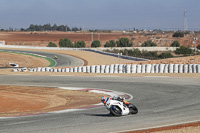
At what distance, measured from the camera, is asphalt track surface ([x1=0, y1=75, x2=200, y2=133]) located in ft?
38.9

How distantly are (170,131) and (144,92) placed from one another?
9944 mm

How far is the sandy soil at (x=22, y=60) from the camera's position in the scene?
178ft

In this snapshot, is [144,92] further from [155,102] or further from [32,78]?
[32,78]

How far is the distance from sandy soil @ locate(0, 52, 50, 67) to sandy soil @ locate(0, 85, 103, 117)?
29468 millimetres

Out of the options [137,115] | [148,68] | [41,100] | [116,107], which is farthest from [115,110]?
[148,68]

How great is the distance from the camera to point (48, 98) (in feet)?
67.6

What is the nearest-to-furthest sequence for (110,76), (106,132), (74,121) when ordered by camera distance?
(106,132) < (74,121) < (110,76)

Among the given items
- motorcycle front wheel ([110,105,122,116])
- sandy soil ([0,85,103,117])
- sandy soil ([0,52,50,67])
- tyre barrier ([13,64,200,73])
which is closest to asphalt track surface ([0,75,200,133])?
motorcycle front wheel ([110,105,122,116])

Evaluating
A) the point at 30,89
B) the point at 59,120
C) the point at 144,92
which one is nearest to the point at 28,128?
the point at 59,120

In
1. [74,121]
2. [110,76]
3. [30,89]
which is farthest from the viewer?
[110,76]

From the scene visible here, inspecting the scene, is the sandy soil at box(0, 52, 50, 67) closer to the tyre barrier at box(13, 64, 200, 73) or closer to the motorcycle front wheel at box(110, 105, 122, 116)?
the tyre barrier at box(13, 64, 200, 73)

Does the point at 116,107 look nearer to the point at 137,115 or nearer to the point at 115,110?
the point at 115,110

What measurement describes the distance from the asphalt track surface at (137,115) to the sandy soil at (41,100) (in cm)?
217

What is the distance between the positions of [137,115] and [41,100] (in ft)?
25.3
